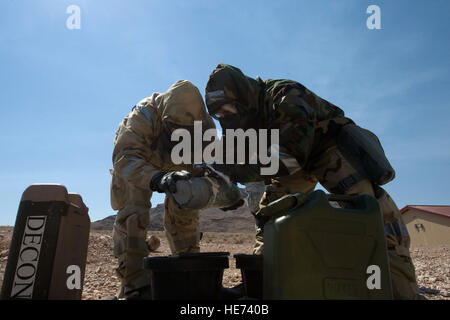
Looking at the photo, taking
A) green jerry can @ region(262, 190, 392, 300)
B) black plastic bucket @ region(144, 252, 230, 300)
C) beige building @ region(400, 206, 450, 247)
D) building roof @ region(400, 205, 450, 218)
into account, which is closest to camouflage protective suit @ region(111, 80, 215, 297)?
black plastic bucket @ region(144, 252, 230, 300)

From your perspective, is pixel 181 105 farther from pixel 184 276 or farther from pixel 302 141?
pixel 184 276

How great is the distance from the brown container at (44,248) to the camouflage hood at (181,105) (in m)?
1.16

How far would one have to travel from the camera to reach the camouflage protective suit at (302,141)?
7.41 feet

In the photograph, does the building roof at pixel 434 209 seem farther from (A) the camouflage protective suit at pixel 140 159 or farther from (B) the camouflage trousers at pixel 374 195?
(A) the camouflage protective suit at pixel 140 159

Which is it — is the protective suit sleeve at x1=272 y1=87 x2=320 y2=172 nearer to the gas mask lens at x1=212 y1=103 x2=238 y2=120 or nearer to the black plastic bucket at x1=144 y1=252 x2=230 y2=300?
the gas mask lens at x1=212 y1=103 x2=238 y2=120

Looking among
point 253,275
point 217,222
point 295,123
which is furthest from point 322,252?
point 217,222

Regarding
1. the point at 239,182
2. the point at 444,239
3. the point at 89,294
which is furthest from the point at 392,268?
the point at 444,239

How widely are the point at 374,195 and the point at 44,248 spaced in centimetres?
224

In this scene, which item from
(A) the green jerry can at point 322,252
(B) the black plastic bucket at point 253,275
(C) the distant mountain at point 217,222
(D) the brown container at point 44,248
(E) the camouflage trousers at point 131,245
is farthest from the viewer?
(C) the distant mountain at point 217,222

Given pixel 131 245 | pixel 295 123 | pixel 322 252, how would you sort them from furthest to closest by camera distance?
pixel 131 245
pixel 295 123
pixel 322 252

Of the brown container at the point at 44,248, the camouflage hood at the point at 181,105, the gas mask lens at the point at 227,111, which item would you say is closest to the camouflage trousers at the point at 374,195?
the gas mask lens at the point at 227,111

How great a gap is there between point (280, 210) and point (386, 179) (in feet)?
4.08

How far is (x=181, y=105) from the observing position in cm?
280
